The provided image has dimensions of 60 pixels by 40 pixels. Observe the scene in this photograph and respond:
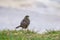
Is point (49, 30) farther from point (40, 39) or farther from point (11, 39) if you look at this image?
point (11, 39)

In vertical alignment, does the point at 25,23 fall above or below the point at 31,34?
above

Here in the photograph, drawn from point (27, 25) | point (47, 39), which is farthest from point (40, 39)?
point (27, 25)

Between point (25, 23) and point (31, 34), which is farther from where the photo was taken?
point (25, 23)

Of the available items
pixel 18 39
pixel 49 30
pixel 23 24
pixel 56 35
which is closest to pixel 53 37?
pixel 56 35

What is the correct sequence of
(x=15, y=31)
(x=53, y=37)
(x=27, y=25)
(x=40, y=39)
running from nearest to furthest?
(x=40, y=39) → (x=53, y=37) → (x=15, y=31) → (x=27, y=25)

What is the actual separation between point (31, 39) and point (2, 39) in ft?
3.47

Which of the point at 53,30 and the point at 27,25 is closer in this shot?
the point at 53,30

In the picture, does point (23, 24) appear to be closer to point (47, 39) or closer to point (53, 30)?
point (53, 30)

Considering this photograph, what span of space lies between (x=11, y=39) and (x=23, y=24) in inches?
156

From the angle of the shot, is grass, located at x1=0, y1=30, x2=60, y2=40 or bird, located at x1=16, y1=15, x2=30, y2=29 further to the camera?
bird, located at x1=16, y1=15, x2=30, y2=29

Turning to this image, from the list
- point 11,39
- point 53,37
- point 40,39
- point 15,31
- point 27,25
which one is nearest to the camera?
point 11,39

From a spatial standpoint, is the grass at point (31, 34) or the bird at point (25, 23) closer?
the grass at point (31, 34)

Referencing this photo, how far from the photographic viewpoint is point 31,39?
884 centimetres

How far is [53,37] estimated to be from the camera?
960 cm
